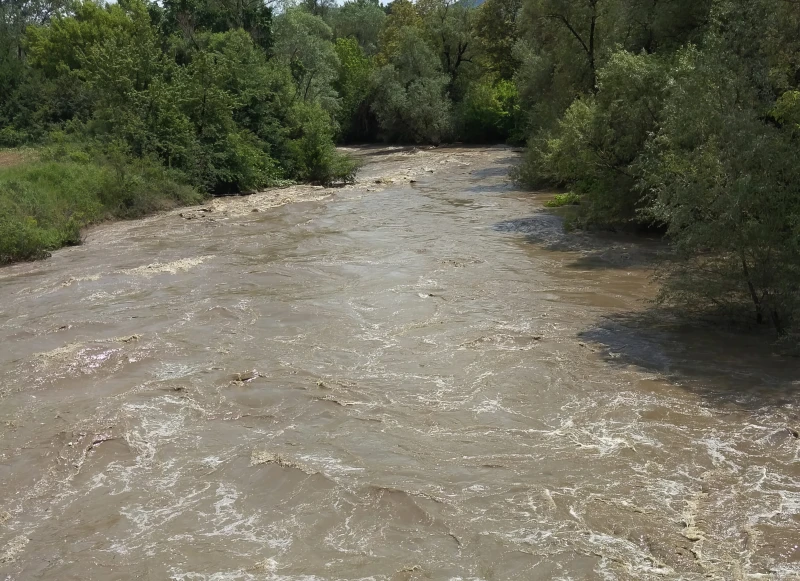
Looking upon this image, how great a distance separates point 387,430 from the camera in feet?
30.6

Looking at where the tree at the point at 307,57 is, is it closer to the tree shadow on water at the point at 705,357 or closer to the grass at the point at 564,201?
the grass at the point at 564,201

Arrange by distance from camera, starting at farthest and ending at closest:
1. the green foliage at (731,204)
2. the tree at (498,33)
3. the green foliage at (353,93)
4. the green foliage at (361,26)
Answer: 1. the green foliage at (361,26)
2. the green foliage at (353,93)
3. the tree at (498,33)
4. the green foliage at (731,204)

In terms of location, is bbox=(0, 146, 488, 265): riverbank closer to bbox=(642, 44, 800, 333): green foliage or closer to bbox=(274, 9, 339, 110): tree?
bbox=(274, 9, 339, 110): tree

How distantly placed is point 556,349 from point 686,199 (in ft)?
10.7

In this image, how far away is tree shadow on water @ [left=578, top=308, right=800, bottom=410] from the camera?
9888 mm

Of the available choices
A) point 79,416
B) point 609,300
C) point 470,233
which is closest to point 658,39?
point 470,233

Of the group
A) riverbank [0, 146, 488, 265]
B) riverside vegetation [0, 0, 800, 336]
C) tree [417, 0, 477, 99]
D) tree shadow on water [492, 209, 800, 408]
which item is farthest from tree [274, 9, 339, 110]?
tree shadow on water [492, 209, 800, 408]

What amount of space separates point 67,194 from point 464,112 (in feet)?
107

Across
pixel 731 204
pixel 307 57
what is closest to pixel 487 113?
pixel 307 57

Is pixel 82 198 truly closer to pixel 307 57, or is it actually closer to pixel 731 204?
pixel 731 204

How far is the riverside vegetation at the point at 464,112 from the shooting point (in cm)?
1195

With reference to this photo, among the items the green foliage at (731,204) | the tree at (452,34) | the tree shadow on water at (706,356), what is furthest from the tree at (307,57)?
the tree shadow on water at (706,356)

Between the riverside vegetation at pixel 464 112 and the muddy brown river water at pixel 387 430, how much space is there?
2121mm

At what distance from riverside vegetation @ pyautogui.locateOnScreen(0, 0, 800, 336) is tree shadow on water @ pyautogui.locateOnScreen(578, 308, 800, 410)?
0.66 m
